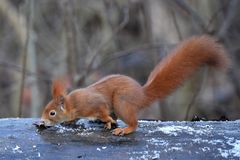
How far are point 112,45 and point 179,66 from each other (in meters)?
4.79

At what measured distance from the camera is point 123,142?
314 centimetres

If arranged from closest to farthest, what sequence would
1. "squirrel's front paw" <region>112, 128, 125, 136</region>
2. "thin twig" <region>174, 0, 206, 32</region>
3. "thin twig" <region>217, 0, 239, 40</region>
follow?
"squirrel's front paw" <region>112, 128, 125, 136</region>, "thin twig" <region>174, 0, 206, 32</region>, "thin twig" <region>217, 0, 239, 40</region>

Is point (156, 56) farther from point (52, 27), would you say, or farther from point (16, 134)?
point (16, 134)

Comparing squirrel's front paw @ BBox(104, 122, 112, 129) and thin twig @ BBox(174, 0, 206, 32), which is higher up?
thin twig @ BBox(174, 0, 206, 32)

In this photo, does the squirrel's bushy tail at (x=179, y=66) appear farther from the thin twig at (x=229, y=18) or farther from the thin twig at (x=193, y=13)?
the thin twig at (x=229, y=18)

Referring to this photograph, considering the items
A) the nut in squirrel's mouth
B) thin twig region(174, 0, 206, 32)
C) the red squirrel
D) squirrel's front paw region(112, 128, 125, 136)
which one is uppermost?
thin twig region(174, 0, 206, 32)

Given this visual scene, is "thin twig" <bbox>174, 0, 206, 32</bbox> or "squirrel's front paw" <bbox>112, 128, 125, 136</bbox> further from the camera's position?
"thin twig" <bbox>174, 0, 206, 32</bbox>

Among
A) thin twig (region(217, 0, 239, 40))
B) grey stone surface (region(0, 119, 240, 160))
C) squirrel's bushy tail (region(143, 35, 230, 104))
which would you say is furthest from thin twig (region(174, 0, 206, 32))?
grey stone surface (region(0, 119, 240, 160))

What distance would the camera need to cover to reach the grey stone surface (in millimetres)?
2988

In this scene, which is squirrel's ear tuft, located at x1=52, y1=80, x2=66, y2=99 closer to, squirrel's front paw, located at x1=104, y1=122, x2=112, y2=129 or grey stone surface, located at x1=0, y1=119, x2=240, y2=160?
grey stone surface, located at x1=0, y1=119, x2=240, y2=160

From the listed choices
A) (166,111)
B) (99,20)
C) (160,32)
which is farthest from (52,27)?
(166,111)

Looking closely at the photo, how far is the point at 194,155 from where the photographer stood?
2975 mm

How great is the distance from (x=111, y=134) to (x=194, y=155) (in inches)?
18.1

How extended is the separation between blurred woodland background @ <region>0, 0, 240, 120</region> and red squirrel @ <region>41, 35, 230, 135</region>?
2.81 metres
